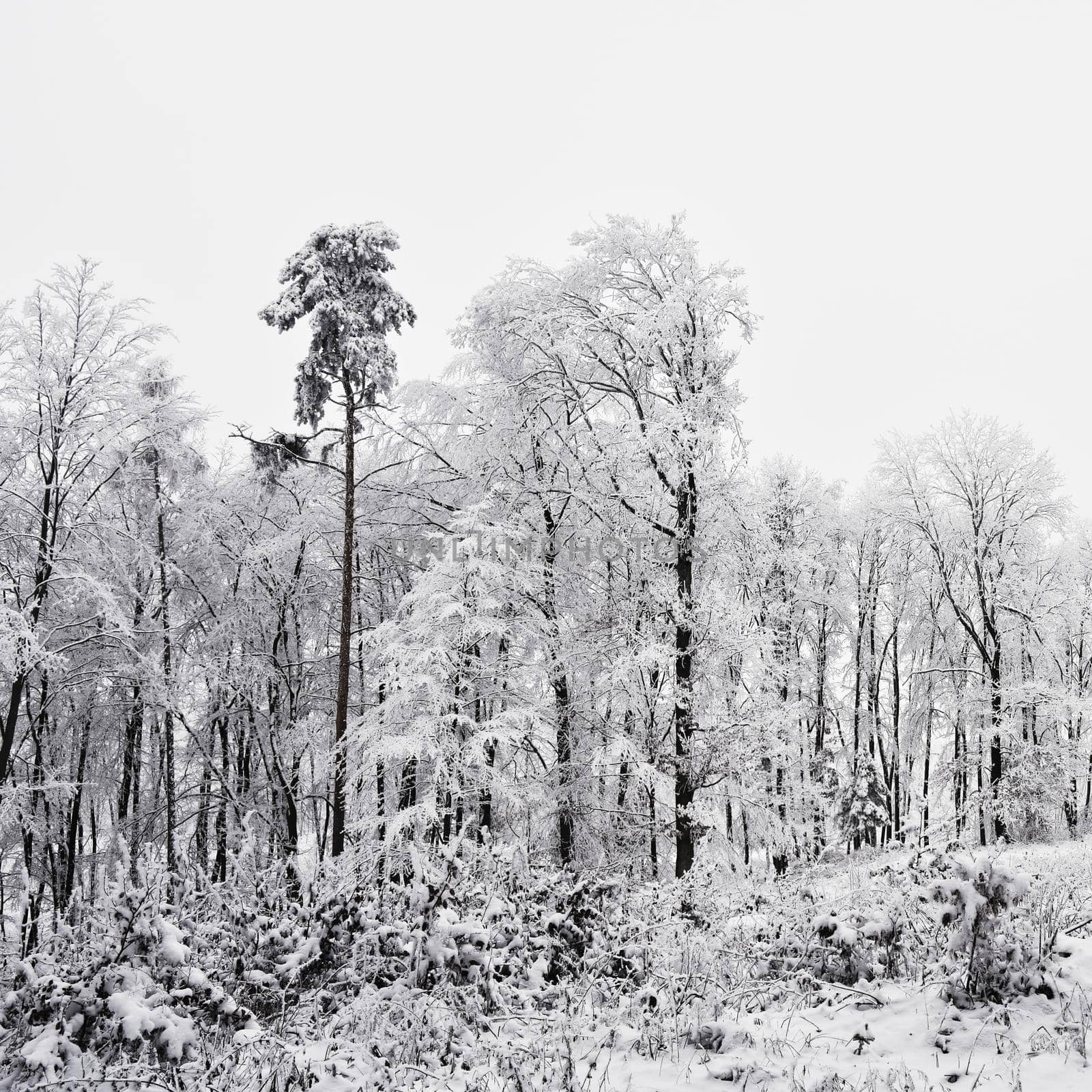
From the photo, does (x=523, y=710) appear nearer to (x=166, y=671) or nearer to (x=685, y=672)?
(x=685, y=672)

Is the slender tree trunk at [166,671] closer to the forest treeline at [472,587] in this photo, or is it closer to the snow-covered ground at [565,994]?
the forest treeline at [472,587]

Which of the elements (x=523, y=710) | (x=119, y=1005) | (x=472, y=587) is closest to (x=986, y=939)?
(x=119, y=1005)

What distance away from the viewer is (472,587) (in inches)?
482

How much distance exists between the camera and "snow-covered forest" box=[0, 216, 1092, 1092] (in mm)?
4543

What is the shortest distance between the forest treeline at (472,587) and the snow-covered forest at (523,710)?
4.1 inches

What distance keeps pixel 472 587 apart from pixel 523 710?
2.20 meters

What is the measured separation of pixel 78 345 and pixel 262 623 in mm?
7244

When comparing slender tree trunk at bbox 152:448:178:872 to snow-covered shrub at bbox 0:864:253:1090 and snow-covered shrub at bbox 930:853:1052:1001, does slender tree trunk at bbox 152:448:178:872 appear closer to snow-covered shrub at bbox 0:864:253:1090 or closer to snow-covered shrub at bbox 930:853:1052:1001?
snow-covered shrub at bbox 0:864:253:1090

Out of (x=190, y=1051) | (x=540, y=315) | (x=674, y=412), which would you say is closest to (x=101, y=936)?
(x=190, y=1051)

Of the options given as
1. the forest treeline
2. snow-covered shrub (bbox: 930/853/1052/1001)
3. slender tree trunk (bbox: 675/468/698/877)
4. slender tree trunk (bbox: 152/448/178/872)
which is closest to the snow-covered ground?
snow-covered shrub (bbox: 930/853/1052/1001)

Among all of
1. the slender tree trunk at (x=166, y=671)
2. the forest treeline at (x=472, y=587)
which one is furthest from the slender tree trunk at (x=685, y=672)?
the slender tree trunk at (x=166, y=671)

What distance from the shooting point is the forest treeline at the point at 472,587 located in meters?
11.8

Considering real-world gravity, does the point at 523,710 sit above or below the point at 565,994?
above

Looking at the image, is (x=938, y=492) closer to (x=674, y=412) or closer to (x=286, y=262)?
(x=674, y=412)
